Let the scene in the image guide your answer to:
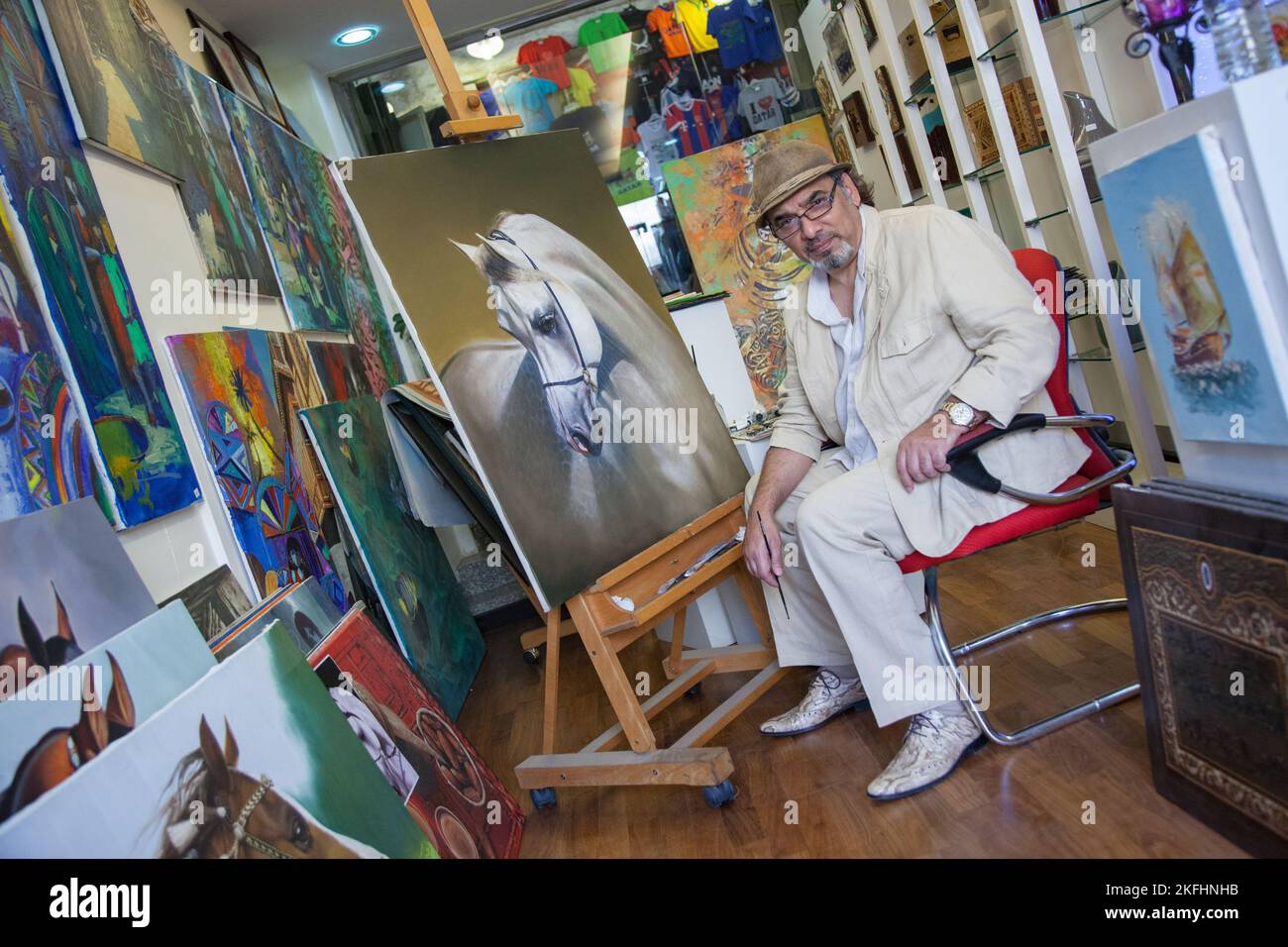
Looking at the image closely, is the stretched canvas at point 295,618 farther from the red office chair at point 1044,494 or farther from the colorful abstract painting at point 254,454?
the red office chair at point 1044,494

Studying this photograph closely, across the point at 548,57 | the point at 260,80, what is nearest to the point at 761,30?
the point at 548,57

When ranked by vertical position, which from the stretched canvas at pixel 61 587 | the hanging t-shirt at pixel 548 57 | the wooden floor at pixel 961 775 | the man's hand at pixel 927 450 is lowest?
the wooden floor at pixel 961 775

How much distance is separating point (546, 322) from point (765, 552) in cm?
78

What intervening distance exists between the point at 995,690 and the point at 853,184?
1.25 meters

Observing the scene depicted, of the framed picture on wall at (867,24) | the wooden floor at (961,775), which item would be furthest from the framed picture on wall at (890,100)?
the wooden floor at (961,775)

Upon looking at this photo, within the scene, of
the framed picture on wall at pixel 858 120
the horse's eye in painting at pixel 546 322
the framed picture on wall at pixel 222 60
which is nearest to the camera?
the horse's eye in painting at pixel 546 322

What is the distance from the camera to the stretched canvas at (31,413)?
5.74 ft

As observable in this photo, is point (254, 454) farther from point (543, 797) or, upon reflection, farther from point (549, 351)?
point (543, 797)

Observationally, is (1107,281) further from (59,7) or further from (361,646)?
(59,7)

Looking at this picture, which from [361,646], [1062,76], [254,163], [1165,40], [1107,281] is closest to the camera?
[361,646]

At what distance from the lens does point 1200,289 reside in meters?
→ 1.52

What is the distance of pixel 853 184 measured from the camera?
2479 millimetres

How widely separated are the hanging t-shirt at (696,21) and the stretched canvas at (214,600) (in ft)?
13.7
